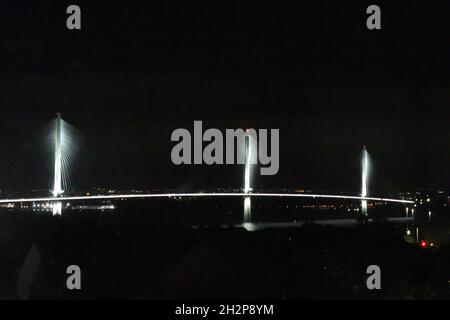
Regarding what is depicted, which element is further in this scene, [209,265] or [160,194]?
[160,194]

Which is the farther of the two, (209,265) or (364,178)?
(364,178)

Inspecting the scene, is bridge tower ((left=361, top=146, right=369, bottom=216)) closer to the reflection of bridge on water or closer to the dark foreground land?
the reflection of bridge on water

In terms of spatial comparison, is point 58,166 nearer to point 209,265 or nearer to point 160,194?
point 160,194

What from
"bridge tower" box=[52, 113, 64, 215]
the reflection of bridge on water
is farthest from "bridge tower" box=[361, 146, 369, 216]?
"bridge tower" box=[52, 113, 64, 215]

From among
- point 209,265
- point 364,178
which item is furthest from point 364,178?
point 209,265

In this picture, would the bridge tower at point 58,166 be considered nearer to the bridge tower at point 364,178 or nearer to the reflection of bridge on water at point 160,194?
the reflection of bridge on water at point 160,194

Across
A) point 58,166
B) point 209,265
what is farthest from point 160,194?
point 209,265

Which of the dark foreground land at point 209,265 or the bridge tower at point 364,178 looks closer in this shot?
the dark foreground land at point 209,265

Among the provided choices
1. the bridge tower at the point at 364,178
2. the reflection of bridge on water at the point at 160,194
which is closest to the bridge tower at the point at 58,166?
the reflection of bridge on water at the point at 160,194

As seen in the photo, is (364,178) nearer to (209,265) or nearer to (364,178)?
(364,178)
